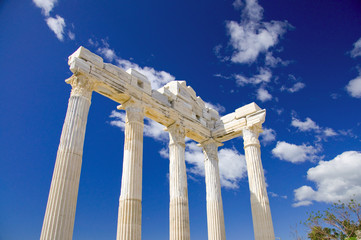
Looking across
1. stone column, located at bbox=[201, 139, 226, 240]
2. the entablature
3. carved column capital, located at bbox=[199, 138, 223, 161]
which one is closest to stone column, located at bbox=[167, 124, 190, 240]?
the entablature

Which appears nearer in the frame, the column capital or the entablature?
the column capital

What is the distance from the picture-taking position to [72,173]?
1442 centimetres

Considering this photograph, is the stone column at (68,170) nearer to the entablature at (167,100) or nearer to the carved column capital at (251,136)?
the entablature at (167,100)

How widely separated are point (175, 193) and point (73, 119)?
9264mm

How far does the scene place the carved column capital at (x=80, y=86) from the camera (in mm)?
16844

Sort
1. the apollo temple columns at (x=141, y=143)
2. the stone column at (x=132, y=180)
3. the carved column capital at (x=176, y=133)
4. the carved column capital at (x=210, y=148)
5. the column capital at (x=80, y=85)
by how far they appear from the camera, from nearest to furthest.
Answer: the apollo temple columns at (x=141, y=143) → the stone column at (x=132, y=180) → the column capital at (x=80, y=85) → the carved column capital at (x=176, y=133) → the carved column capital at (x=210, y=148)

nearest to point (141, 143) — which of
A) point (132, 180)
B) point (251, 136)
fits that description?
point (132, 180)

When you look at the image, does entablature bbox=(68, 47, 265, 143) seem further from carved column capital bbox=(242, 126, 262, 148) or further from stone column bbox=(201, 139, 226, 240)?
stone column bbox=(201, 139, 226, 240)

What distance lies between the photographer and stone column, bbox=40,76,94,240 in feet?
42.5

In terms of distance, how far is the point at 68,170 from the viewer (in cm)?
1431

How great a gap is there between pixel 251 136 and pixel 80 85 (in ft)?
47.7

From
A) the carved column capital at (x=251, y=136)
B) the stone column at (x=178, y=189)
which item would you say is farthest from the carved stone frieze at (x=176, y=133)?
the carved column capital at (x=251, y=136)

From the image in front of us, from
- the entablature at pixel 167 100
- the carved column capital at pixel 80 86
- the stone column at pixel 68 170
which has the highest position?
the entablature at pixel 167 100

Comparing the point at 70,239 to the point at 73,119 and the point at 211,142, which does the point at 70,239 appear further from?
the point at 211,142
